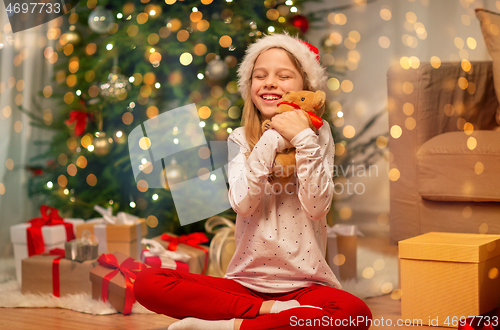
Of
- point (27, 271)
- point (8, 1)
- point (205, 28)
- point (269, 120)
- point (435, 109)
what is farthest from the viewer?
point (8, 1)

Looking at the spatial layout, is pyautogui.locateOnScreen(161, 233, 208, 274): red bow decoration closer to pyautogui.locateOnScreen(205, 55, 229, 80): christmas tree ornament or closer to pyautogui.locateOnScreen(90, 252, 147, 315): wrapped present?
pyautogui.locateOnScreen(90, 252, 147, 315): wrapped present

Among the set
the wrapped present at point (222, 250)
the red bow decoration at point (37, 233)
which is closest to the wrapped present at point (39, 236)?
the red bow decoration at point (37, 233)

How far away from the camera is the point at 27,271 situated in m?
1.36

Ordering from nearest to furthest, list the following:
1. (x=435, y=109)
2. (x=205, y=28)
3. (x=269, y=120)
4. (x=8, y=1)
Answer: (x=269, y=120) < (x=435, y=109) < (x=205, y=28) < (x=8, y=1)

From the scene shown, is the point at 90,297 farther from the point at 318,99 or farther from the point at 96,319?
the point at 318,99

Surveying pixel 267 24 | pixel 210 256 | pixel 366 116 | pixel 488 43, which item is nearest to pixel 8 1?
pixel 267 24

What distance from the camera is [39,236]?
1520mm

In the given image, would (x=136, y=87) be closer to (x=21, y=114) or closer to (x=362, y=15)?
(x=21, y=114)

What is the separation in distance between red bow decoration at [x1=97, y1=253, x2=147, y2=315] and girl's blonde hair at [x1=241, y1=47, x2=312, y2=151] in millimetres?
547

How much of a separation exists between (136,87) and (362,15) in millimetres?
1234

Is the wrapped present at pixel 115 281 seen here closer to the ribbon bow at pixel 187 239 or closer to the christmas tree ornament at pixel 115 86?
the ribbon bow at pixel 187 239

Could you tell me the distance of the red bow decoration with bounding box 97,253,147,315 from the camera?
123 cm

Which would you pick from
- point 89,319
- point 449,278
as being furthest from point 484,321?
point 89,319

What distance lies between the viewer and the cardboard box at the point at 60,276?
4.38 ft
